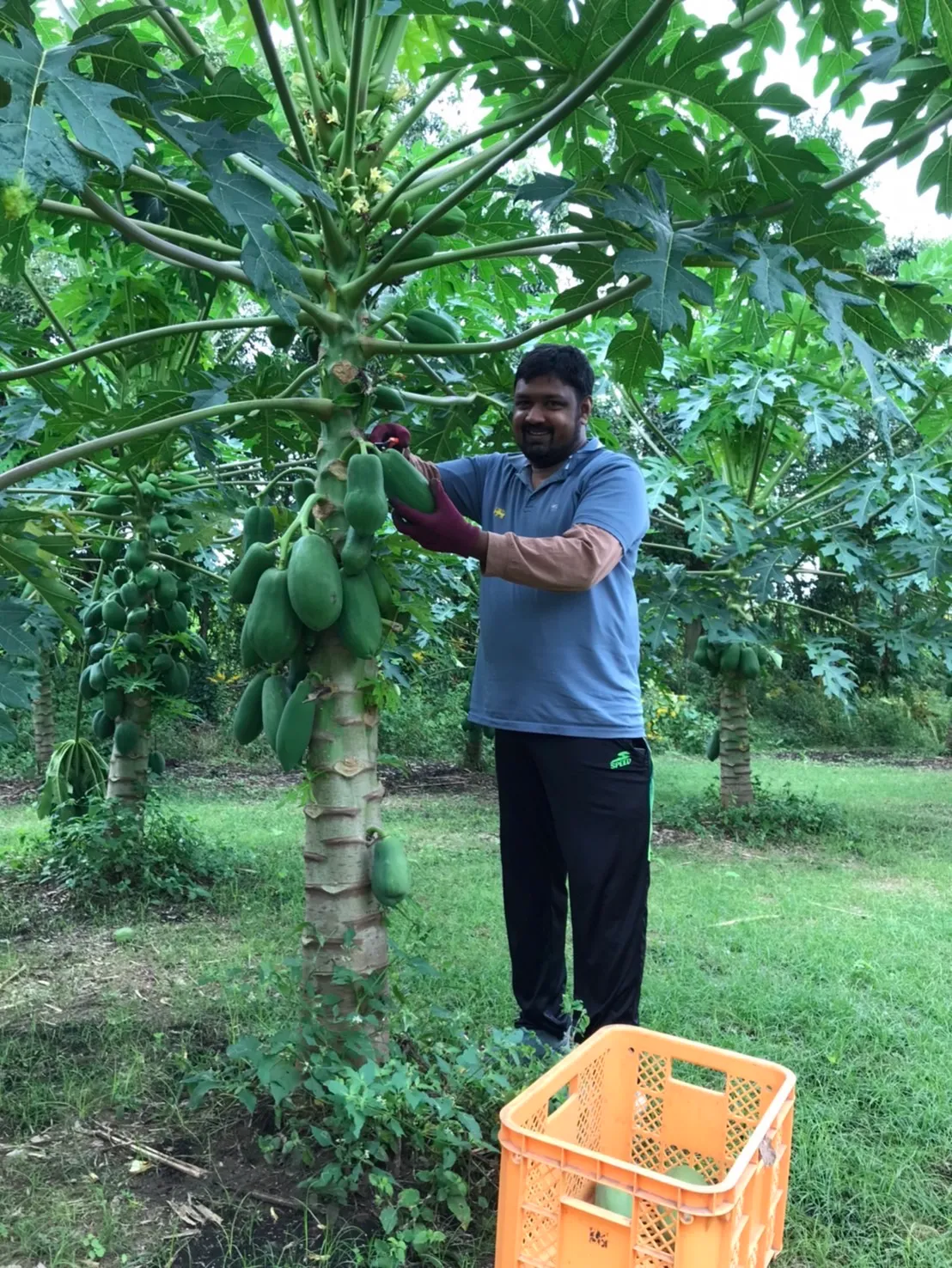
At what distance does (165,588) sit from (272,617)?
2353 mm

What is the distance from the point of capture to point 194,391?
7.52 ft

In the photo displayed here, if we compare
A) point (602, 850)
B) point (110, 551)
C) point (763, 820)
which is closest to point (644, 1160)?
point (602, 850)

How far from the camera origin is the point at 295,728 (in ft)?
6.66

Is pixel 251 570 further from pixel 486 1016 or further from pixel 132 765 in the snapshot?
pixel 132 765

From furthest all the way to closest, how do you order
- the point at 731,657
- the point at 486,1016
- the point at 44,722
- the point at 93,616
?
the point at 44,722 → the point at 731,657 → the point at 93,616 → the point at 486,1016

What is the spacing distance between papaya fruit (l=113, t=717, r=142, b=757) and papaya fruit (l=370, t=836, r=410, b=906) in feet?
7.98

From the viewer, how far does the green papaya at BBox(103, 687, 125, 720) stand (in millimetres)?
4168

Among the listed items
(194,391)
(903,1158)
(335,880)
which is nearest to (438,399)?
(194,391)

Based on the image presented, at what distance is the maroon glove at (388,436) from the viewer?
2.25m

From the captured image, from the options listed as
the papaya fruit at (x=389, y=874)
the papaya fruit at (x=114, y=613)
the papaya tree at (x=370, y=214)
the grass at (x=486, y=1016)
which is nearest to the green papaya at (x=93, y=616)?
the papaya fruit at (x=114, y=613)

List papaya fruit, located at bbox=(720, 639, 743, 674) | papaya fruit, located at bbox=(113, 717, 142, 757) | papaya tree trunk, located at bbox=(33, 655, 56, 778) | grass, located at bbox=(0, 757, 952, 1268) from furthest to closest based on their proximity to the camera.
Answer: papaya tree trunk, located at bbox=(33, 655, 56, 778)
papaya fruit, located at bbox=(720, 639, 743, 674)
papaya fruit, located at bbox=(113, 717, 142, 757)
grass, located at bbox=(0, 757, 952, 1268)

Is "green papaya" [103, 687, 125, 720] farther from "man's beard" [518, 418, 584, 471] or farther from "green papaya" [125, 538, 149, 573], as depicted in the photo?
"man's beard" [518, 418, 584, 471]

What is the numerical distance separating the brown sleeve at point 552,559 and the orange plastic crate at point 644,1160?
95 centimetres

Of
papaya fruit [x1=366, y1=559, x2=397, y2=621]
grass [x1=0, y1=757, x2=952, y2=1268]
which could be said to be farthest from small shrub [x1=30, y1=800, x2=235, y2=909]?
papaya fruit [x1=366, y1=559, x2=397, y2=621]
